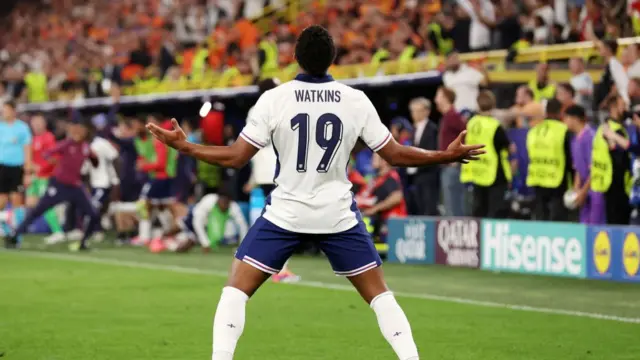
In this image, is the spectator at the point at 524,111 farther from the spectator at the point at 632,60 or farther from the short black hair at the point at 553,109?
the spectator at the point at 632,60

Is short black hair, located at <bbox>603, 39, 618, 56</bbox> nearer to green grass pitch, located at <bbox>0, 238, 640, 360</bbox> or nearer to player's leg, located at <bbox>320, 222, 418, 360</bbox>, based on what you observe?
green grass pitch, located at <bbox>0, 238, 640, 360</bbox>

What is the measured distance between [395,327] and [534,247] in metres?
8.60

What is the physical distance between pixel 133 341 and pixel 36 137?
15.1 meters

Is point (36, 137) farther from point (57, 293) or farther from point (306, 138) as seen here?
point (306, 138)

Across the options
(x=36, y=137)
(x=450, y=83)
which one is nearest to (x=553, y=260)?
(x=450, y=83)

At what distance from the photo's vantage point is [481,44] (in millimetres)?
20797

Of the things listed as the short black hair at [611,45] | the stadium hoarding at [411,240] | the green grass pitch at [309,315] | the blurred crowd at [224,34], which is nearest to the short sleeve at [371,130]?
the green grass pitch at [309,315]

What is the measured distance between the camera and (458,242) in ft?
54.3

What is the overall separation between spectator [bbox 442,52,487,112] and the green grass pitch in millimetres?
2922

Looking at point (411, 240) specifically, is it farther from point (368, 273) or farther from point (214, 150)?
point (214, 150)

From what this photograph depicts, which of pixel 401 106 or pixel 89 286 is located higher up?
pixel 401 106

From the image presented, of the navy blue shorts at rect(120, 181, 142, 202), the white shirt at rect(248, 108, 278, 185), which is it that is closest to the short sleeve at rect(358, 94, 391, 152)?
the white shirt at rect(248, 108, 278, 185)

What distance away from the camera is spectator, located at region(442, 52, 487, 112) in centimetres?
1841

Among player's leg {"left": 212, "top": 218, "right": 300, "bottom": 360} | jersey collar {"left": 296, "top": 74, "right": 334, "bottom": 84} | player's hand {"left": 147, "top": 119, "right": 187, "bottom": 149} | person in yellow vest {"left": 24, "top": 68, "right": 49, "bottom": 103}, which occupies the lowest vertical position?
player's leg {"left": 212, "top": 218, "right": 300, "bottom": 360}
